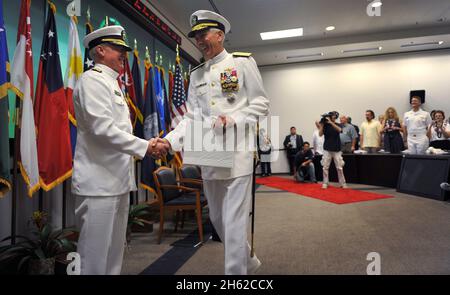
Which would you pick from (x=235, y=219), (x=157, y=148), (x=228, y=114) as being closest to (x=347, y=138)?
(x=228, y=114)

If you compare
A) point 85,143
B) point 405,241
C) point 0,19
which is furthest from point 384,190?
point 0,19

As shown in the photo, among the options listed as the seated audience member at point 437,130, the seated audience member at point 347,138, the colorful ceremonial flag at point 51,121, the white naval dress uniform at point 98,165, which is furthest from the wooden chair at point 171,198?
the seated audience member at point 347,138

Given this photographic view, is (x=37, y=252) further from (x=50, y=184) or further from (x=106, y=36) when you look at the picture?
(x=106, y=36)

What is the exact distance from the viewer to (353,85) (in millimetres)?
9664

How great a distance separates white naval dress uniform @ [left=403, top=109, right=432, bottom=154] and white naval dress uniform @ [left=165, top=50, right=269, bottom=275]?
545 centimetres

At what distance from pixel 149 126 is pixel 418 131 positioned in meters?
5.32

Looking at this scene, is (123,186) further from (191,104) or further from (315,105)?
(315,105)

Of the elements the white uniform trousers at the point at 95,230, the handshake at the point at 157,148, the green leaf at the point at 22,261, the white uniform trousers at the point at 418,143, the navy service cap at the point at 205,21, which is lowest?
the green leaf at the point at 22,261

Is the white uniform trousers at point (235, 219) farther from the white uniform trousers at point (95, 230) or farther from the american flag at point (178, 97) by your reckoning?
the american flag at point (178, 97)

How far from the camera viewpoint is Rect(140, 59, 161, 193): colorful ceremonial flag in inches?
149

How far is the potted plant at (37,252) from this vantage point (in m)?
1.88

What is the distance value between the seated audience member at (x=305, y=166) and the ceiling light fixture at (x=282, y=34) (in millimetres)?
3179

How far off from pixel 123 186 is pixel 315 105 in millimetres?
9379

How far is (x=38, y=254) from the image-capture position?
75.2 inches
